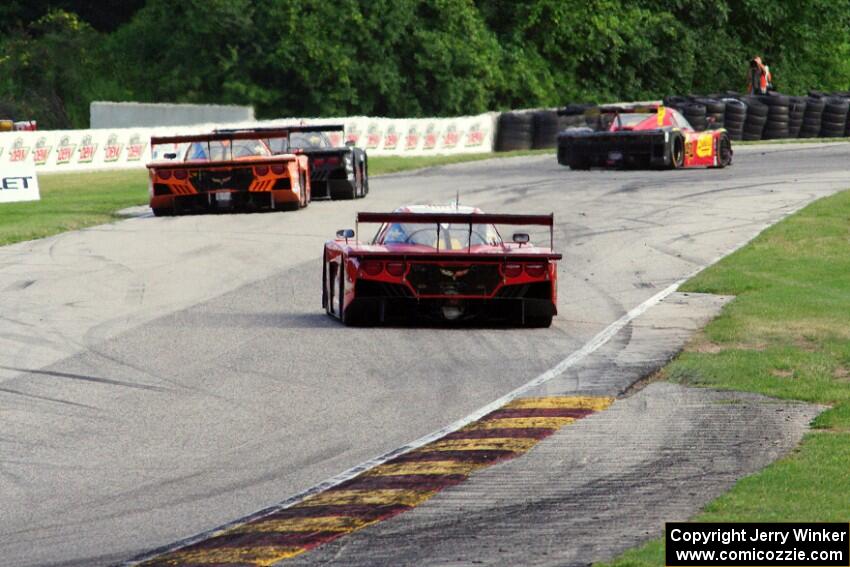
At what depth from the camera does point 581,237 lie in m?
21.9

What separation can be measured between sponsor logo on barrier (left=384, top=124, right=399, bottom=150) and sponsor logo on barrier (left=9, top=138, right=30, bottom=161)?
1053cm

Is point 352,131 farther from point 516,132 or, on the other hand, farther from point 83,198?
point 83,198

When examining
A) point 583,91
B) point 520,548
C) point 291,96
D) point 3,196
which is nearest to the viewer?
point 520,548

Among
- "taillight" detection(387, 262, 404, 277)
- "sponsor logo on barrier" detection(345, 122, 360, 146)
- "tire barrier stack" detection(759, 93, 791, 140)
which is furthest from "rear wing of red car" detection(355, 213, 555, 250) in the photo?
"tire barrier stack" detection(759, 93, 791, 140)

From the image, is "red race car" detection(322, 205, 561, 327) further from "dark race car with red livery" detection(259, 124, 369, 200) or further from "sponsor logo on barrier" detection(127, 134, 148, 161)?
"sponsor logo on barrier" detection(127, 134, 148, 161)

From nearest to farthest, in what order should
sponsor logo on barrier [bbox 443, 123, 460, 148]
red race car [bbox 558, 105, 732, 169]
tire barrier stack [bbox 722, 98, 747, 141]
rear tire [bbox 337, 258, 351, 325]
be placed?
→ rear tire [bbox 337, 258, 351, 325] < red race car [bbox 558, 105, 732, 169] < tire barrier stack [bbox 722, 98, 747, 141] < sponsor logo on barrier [bbox 443, 123, 460, 148]

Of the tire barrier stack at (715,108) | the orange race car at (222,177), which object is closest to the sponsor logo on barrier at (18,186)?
the orange race car at (222,177)

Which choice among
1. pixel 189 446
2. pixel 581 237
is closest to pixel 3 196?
pixel 581 237

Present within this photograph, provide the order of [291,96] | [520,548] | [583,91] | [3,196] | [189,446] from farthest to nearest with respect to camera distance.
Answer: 1. [583,91]
2. [291,96]
3. [3,196]
4. [189,446]
5. [520,548]

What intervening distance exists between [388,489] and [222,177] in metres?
16.7

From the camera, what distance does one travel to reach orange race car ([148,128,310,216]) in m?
24.6

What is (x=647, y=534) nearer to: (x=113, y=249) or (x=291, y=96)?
(x=113, y=249)

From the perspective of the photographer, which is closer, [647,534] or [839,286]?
[647,534]

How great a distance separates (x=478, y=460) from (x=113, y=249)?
12847 mm
